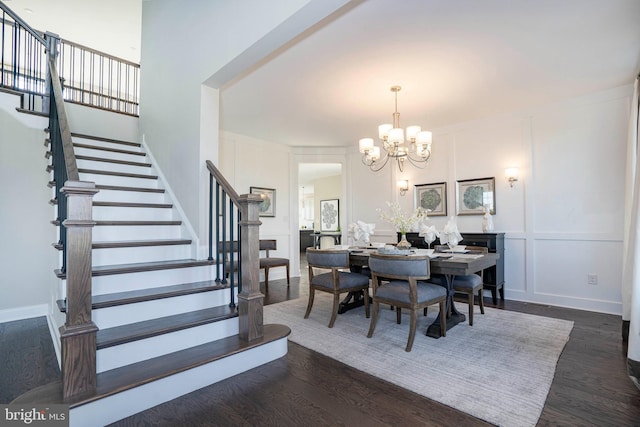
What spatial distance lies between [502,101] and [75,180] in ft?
14.7

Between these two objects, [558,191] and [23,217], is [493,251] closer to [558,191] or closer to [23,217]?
[558,191]

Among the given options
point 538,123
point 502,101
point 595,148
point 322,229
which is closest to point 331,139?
point 502,101

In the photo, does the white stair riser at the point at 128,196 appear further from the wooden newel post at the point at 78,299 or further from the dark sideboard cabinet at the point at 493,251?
the dark sideboard cabinet at the point at 493,251

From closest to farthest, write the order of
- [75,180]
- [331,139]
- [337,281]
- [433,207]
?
[75,180], [337,281], [433,207], [331,139]

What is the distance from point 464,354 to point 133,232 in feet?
10.2

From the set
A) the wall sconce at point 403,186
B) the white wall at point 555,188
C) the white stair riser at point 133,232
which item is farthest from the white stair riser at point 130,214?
the white wall at point 555,188

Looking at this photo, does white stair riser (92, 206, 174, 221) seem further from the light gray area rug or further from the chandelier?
the chandelier

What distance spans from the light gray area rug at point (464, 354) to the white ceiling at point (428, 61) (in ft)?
8.47

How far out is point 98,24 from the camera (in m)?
5.42

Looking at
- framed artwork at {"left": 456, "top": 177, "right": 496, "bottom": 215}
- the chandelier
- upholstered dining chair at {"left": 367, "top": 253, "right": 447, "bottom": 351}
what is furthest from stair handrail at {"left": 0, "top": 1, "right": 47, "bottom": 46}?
framed artwork at {"left": 456, "top": 177, "right": 496, "bottom": 215}

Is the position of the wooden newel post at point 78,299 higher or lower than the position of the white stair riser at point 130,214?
lower

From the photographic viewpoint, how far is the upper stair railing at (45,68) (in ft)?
12.2

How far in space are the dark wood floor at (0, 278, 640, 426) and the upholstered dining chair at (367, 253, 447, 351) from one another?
2.35ft

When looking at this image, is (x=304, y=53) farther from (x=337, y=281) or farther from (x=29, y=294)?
(x=29, y=294)
